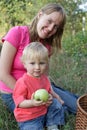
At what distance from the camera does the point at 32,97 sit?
2631 mm

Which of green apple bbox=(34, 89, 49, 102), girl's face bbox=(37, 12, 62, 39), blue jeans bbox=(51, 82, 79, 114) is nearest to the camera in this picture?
green apple bbox=(34, 89, 49, 102)

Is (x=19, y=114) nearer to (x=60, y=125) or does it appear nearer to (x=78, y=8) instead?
(x=60, y=125)

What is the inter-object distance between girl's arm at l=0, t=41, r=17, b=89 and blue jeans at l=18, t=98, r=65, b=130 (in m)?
0.39

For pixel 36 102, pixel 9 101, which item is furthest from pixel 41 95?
pixel 9 101

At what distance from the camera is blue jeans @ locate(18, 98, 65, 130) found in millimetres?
2814

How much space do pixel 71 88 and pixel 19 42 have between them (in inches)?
44.0

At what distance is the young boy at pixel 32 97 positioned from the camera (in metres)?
2.67

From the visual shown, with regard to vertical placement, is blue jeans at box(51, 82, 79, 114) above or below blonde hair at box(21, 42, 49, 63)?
below

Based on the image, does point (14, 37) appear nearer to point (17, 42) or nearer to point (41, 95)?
point (17, 42)

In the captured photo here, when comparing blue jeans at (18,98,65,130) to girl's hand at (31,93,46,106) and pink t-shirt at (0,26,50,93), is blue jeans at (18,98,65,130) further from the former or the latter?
pink t-shirt at (0,26,50,93)

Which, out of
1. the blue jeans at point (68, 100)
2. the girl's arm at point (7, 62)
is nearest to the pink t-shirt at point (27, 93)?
the girl's arm at point (7, 62)

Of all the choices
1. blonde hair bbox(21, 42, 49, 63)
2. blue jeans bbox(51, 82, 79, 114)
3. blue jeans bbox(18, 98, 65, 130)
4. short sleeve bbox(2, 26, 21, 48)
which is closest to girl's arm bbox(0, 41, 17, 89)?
short sleeve bbox(2, 26, 21, 48)

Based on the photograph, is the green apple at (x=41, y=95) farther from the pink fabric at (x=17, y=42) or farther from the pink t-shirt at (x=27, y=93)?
the pink fabric at (x=17, y=42)

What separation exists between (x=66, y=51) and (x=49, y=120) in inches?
112
